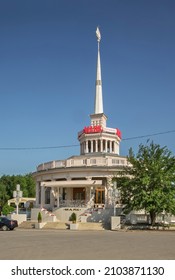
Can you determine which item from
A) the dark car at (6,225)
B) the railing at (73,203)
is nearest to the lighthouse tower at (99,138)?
the railing at (73,203)

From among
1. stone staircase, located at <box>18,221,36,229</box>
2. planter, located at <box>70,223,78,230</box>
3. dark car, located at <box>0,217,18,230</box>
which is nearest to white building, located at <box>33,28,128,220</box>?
stone staircase, located at <box>18,221,36,229</box>

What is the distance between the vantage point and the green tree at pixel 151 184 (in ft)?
104

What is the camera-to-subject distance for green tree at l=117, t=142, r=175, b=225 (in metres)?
31.6

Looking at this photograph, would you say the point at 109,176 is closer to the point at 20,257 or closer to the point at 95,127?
the point at 95,127

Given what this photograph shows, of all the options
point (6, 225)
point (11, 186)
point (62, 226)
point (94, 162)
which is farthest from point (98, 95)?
point (11, 186)

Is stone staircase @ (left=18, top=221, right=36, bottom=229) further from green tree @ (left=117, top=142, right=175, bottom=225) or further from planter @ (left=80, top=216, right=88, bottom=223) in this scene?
green tree @ (left=117, top=142, right=175, bottom=225)

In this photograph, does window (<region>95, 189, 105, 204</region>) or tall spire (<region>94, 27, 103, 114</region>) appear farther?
tall spire (<region>94, 27, 103, 114</region>)

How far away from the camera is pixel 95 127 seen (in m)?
57.8

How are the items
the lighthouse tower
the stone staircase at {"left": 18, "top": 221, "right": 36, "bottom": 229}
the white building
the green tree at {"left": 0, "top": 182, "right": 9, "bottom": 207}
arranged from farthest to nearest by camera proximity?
1. the green tree at {"left": 0, "top": 182, "right": 9, "bottom": 207}
2. the lighthouse tower
3. the white building
4. the stone staircase at {"left": 18, "top": 221, "right": 36, "bottom": 229}

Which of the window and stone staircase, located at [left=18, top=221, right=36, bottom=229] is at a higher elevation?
the window

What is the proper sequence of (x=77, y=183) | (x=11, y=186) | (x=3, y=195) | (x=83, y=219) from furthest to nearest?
(x=11, y=186), (x=3, y=195), (x=77, y=183), (x=83, y=219)

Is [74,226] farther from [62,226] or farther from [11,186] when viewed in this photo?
[11,186]

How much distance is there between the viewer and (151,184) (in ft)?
107

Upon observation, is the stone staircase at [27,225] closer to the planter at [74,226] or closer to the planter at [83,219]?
the planter at [83,219]
